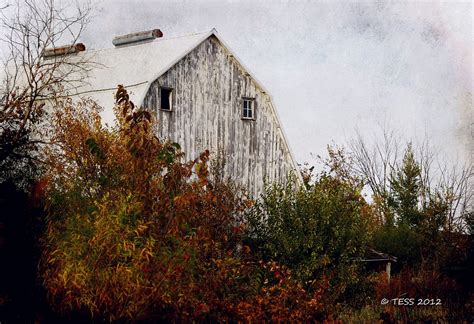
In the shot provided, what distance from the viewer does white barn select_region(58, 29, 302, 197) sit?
22906mm

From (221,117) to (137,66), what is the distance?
3.17 metres

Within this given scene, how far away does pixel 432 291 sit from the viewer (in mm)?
18203

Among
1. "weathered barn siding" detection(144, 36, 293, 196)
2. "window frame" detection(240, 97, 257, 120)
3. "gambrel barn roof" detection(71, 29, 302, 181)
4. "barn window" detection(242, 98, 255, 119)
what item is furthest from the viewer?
"barn window" detection(242, 98, 255, 119)

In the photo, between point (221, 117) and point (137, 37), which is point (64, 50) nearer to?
point (137, 37)

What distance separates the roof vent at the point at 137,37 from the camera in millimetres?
25984

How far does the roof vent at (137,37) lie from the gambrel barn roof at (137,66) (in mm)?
268

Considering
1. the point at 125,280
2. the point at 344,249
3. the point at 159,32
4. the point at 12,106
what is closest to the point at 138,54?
the point at 159,32

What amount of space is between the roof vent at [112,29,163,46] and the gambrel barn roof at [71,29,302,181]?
0.27m

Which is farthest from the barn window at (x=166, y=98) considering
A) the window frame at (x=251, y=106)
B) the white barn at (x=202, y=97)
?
the window frame at (x=251, y=106)

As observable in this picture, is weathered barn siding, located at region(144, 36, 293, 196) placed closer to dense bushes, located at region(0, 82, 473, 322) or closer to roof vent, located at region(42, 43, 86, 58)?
dense bushes, located at region(0, 82, 473, 322)

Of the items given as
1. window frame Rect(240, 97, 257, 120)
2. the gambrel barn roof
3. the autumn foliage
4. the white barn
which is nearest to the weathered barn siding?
the white barn

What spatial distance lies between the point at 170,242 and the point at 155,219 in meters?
0.77

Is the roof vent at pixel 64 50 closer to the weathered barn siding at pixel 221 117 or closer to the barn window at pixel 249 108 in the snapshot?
the weathered barn siding at pixel 221 117

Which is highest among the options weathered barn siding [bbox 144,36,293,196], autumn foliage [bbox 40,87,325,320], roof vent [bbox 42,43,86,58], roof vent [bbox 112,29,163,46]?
roof vent [bbox 112,29,163,46]
